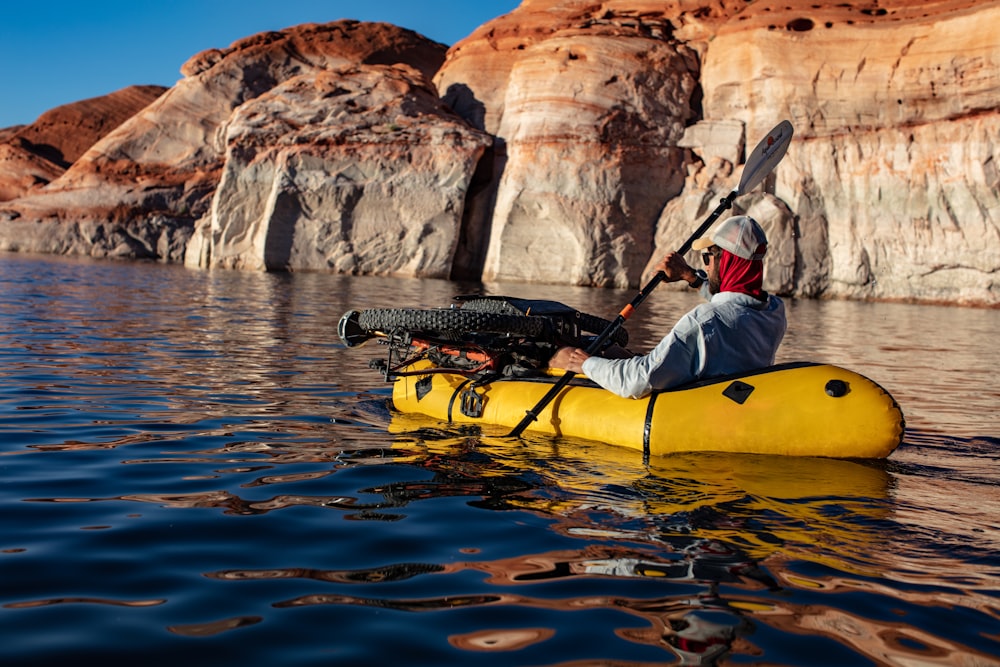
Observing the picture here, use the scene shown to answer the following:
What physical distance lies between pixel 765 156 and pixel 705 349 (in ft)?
10.2

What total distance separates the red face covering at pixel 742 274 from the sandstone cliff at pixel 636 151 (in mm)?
20570

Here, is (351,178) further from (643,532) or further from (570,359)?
(643,532)

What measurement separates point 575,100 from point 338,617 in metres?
26.7

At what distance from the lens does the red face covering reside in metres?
4.95

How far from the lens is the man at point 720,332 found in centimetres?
493

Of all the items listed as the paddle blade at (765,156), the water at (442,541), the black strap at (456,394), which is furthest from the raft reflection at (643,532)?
the paddle blade at (765,156)

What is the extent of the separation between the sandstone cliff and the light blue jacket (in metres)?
20.5

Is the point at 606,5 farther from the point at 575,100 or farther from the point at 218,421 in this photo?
the point at 218,421

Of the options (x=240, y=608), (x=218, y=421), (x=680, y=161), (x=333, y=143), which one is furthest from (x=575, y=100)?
(x=240, y=608)

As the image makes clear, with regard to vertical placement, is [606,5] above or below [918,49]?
Answer: above

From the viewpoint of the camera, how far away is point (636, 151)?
91.5 feet

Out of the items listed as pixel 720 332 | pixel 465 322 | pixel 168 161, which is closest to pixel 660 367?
pixel 720 332

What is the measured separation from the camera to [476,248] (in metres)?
30.6

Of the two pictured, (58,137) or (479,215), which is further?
(58,137)
